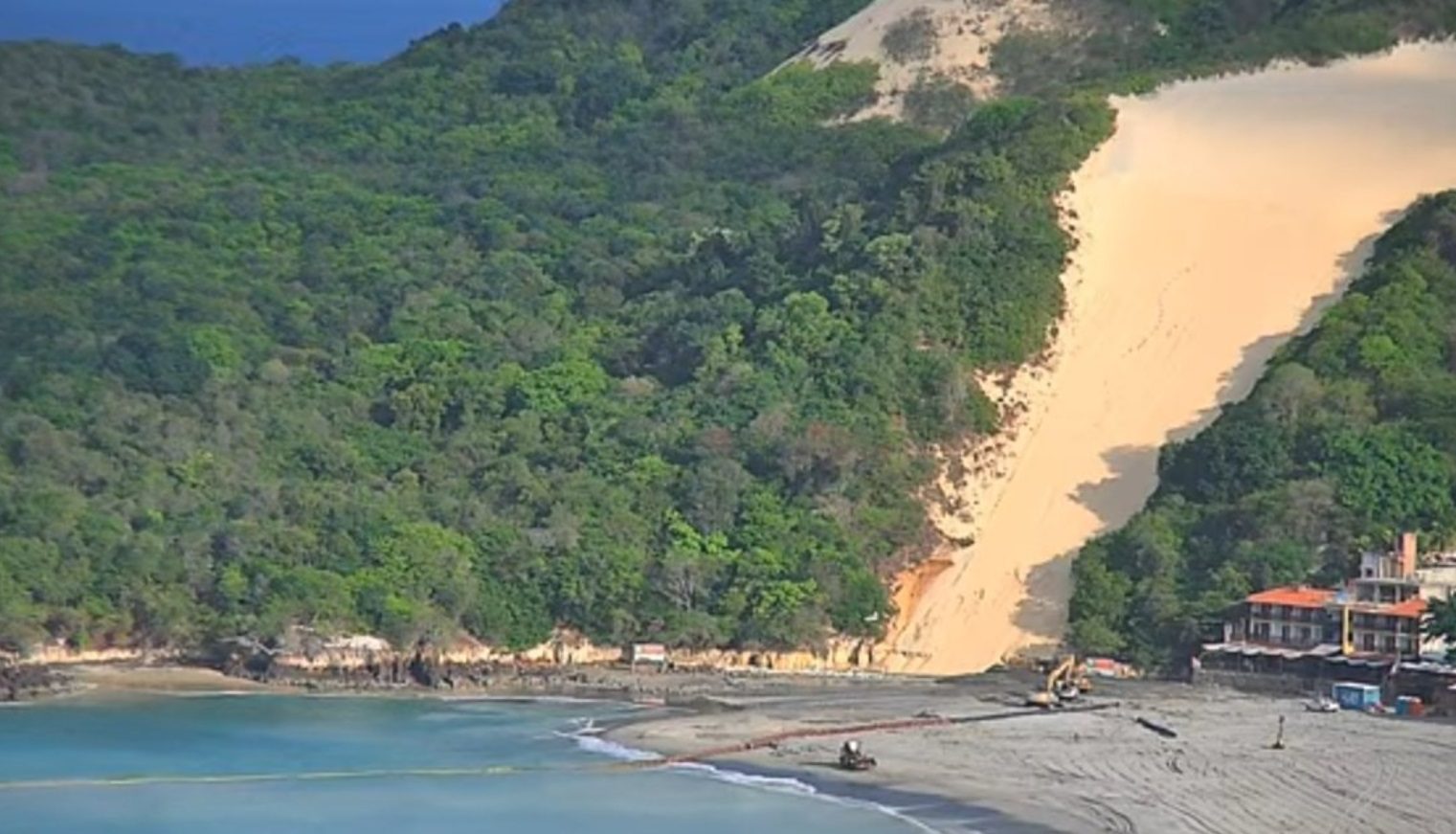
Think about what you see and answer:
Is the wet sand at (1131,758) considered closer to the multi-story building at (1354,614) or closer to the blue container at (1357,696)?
the blue container at (1357,696)

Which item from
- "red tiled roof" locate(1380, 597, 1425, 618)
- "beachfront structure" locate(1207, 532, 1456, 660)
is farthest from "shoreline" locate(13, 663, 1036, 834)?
"red tiled roof" locate(1380, 597, 1425, 618)

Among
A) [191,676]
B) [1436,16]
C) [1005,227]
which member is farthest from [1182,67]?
[191,676]

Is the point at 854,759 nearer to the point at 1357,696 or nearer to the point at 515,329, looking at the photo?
the point at 1357,696

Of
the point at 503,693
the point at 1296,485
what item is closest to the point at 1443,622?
the point at 1296,485

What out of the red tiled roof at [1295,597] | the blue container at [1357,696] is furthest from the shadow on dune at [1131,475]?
the blue container at [1357,696]

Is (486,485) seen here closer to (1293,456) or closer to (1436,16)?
(1293,456)

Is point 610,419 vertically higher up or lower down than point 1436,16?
lower down
